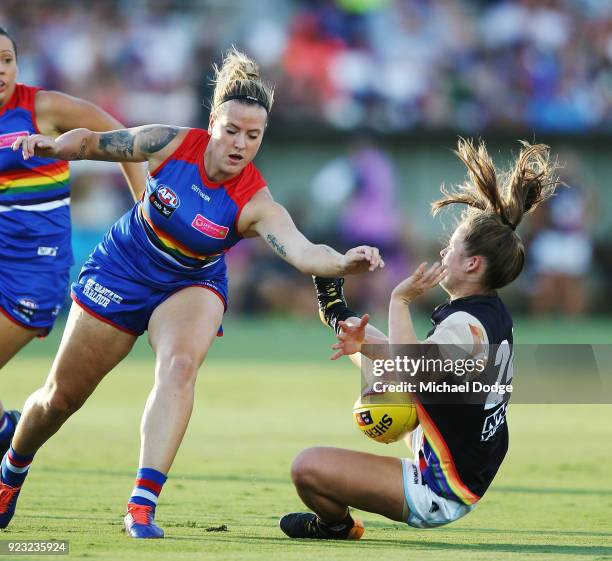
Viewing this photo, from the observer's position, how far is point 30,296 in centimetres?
704

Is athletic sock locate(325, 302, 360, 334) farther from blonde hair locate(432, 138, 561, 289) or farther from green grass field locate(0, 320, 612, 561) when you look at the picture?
green grass field locate(0, 320, 612, 561)

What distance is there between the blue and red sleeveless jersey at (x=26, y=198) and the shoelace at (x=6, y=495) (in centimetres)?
141

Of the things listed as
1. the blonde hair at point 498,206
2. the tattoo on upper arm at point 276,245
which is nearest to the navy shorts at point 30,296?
the tattoo on upper arm at point 276,245

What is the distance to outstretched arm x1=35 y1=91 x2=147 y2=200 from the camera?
23.2 feet

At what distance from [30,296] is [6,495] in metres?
1.28

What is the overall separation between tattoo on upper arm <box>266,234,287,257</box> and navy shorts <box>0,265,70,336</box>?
5.33 ft

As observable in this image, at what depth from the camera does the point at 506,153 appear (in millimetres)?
21328

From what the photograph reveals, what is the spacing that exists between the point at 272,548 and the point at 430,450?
0.92 metres

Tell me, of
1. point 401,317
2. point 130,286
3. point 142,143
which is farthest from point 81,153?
point 401,317

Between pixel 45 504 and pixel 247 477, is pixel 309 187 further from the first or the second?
pixel 45 504

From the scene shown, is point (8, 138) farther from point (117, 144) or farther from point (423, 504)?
point (423, 504)

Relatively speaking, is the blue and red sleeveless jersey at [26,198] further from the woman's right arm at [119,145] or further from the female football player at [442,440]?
the female football player at [442,440]

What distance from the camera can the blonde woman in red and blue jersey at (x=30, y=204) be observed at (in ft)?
22.9

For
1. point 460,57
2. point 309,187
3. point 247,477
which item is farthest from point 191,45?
point 247,477
